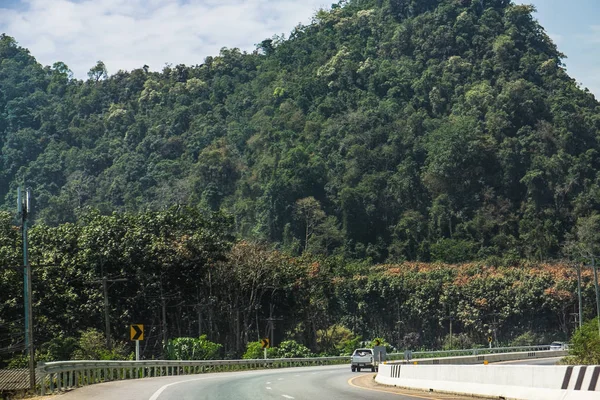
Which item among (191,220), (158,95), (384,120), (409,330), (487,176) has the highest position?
(158,95)

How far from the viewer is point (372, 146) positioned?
146m

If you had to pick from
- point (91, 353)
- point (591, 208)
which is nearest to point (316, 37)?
point (591, 208)

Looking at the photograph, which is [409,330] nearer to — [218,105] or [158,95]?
[218,105]

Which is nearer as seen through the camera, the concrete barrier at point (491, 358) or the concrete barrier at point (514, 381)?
the concrete barrier at point (514, 381)

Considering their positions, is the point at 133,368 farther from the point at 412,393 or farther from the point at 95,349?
the point at 412,393

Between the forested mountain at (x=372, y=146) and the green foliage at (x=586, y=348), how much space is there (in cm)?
6586

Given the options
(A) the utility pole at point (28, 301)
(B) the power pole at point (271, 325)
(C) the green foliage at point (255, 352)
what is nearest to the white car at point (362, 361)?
(C) the green foliage at point (255, 352)

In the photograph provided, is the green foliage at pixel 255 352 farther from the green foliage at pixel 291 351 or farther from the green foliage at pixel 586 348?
the green foliage at pixel 586 348

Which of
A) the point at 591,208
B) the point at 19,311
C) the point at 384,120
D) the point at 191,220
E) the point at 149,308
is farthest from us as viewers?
Result: the point at 384,120

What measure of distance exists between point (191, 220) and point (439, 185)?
55.9 metres

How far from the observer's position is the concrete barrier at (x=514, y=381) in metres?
17.3

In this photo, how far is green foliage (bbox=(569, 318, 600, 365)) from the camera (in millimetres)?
47250

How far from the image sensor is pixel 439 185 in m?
133

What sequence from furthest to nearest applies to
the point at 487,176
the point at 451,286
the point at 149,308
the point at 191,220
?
the point at 487,176 < the point at 451,286 < the point at 191,220 < the point at 149,308
